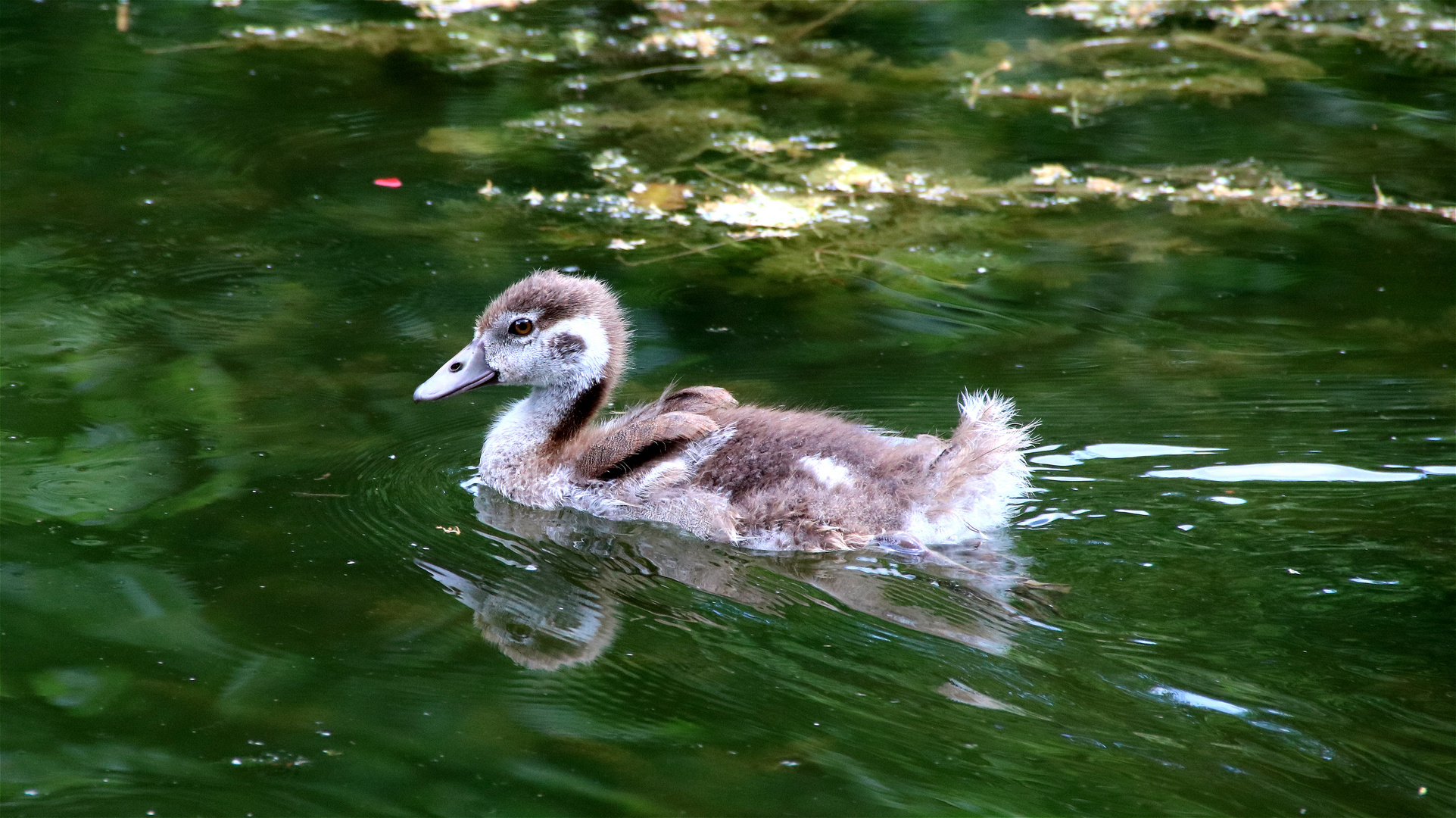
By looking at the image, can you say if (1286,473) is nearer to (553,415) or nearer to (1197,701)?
(1197,701)

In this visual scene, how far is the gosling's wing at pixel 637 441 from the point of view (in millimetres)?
5645

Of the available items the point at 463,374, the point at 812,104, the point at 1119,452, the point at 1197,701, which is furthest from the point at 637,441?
the point at 812,104

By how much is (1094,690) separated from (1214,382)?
2.76m

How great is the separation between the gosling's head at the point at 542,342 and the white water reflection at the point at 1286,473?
7.12 ft

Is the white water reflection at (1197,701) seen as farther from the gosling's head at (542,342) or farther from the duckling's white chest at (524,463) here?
the gosling's head at (542,342)

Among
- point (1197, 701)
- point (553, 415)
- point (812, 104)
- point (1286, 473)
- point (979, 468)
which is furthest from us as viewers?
point (812, 104)

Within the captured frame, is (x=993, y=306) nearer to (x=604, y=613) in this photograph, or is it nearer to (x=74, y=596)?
(x=604, y=613)

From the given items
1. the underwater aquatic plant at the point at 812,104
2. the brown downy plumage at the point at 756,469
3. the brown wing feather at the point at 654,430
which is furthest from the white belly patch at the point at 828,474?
the underwater aquatic plant at the point at 812,104

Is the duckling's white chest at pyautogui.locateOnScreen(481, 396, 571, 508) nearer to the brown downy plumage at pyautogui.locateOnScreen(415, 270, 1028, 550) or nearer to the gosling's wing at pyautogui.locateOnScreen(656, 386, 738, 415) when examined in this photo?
the brown downy plumage at pyautogui.locateOnScreen(415, 270, 1028, 550)

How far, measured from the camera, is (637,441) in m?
5.75

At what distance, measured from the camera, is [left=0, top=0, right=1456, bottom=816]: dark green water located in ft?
13.4

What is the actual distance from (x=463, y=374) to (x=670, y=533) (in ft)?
3.89

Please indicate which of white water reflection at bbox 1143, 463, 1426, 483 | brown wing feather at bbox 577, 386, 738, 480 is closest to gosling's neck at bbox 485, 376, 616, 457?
brown wing feather at bbox 577, 386, 738, 480

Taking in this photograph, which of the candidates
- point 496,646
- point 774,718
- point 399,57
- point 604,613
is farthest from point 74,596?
point 399,57
